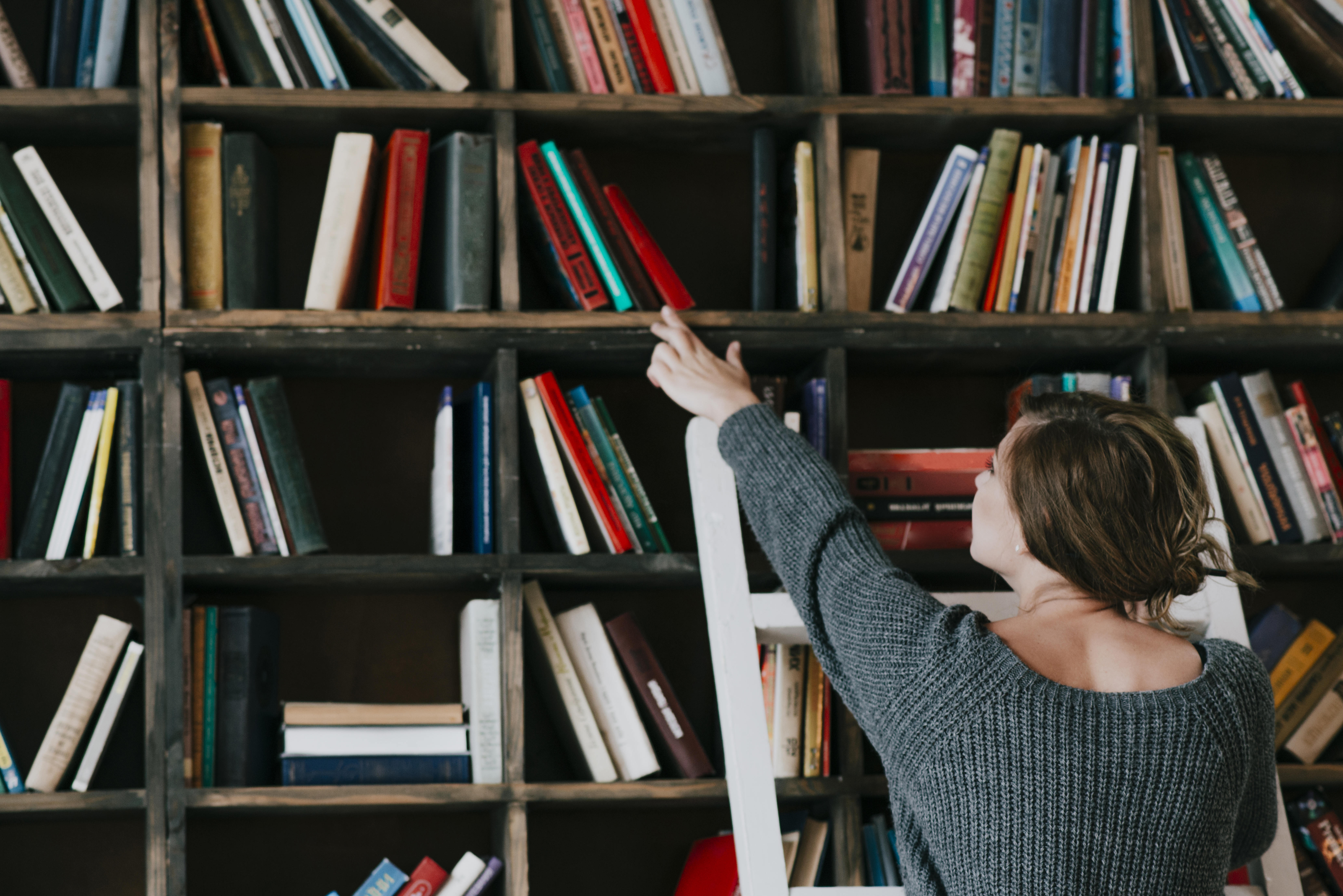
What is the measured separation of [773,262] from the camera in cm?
176

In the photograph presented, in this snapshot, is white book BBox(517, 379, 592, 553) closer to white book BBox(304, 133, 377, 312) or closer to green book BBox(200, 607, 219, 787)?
white book BBox(304, 133, 377, 312)

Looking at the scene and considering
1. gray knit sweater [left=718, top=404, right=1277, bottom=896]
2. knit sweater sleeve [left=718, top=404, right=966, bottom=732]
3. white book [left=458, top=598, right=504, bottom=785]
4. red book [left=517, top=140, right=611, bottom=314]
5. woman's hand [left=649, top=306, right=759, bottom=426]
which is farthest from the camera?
red book [left=517, top=140, right=611, bottom=314]

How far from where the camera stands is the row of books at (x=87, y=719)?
154 centimetres

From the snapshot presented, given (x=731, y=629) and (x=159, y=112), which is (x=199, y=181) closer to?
(x=159, y=112)

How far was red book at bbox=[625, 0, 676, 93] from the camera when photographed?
1.77 m

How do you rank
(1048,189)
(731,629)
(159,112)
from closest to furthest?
1. (731,629)
2. (159,112)
3. (1048,189)

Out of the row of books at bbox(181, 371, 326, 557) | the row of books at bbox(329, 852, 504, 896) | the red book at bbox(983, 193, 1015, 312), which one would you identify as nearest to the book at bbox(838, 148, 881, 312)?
the red book at bbox(983, 193, 1015, 312)

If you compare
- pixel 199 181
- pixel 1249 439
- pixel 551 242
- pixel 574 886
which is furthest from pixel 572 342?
pixel 1249 439

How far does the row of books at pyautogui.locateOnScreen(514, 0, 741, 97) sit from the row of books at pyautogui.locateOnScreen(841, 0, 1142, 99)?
26cm

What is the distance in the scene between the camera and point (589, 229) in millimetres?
1723

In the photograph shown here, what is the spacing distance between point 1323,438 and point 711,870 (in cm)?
121

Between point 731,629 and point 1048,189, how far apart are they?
0.92 m

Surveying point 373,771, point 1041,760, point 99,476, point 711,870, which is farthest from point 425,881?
point 1041,760

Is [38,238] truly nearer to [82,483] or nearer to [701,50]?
[82,483]
